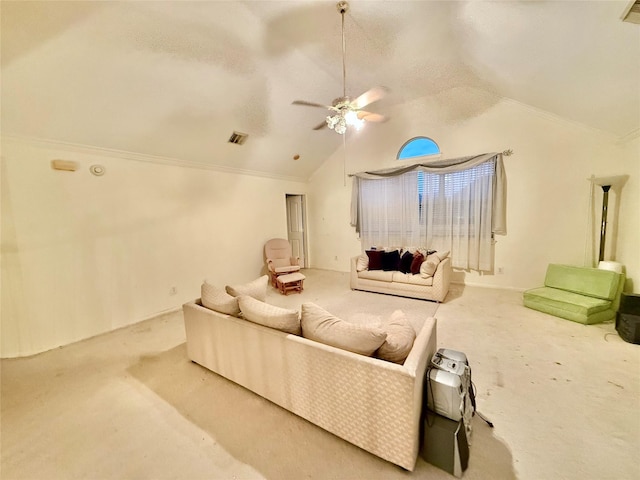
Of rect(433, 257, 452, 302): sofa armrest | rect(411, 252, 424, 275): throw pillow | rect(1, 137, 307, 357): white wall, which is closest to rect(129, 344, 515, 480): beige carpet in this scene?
rect(1, 137, 307, 357): white wall

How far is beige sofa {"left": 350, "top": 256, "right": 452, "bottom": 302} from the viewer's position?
12.0 feet

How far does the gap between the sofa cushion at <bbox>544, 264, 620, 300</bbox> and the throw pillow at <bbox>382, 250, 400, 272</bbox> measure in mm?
2041

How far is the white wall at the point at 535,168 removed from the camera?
332 cm

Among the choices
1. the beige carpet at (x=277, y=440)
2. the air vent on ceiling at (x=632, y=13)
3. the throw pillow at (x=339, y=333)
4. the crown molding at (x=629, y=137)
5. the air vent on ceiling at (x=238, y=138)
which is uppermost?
the air vent on ceiling at (x=238, y=138)

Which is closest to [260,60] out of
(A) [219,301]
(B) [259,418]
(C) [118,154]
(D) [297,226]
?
(C) [118,154]

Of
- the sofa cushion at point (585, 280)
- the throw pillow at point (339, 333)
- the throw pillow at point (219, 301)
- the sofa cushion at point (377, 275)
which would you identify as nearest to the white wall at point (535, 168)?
the sofa cushion at point (585, 280)

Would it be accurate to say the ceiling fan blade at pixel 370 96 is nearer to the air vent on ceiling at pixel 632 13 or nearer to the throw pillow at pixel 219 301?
the air vent on ceiling at pixel 632 13

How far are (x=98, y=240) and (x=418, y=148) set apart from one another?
542cm

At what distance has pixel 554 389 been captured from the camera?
1819 millimetres

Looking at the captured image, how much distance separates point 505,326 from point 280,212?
4507mm

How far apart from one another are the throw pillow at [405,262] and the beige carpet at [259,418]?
1.49 meters

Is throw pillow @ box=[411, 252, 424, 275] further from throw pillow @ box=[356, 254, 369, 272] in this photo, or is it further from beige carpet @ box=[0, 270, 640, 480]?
beige carpet @ box=[0, 270, 640, 480]

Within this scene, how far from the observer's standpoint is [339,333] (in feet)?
4.78

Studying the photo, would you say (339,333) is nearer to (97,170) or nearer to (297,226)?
(97,170)
